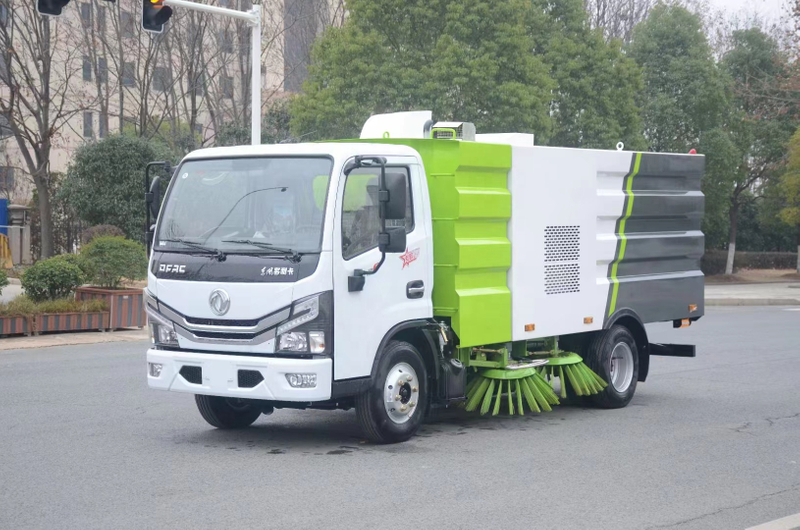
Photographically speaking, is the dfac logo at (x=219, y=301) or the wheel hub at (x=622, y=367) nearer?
the dfac logo at (x=219, y=301)

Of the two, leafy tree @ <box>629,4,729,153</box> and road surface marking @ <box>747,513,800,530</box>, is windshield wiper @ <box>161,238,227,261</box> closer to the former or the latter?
road surface marking @ <box>747,513,800,530</box>

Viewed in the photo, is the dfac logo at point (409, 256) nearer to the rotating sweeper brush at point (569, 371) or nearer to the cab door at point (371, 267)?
the cab door at point (371, 267)

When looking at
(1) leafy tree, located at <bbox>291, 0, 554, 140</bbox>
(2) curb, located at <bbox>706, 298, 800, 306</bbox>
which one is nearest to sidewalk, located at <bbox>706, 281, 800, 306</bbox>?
(2) curb, located at <bbox>706, 298, 800, 306</bbox>

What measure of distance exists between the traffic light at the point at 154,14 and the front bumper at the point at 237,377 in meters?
8.86

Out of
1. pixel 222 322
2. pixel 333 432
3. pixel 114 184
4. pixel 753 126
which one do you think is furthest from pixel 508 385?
pixel 753 126

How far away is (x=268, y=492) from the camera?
7.07 metres

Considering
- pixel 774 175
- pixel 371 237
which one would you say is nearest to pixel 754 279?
pixel 774 175

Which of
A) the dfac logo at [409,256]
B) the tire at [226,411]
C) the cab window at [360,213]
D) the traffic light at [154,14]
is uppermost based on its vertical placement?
the traffic light at [154,14]

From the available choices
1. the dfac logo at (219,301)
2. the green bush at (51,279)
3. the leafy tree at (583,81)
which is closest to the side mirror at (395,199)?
the dfac logo at (219,301)

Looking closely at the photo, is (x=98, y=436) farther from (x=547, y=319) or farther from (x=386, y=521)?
(x=547, y=319)

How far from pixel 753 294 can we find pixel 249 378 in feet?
88.0

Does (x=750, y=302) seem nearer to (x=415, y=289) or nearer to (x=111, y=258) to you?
(x=111, y=258)

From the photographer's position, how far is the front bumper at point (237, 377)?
797 centimetres

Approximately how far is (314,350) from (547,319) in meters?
3.00
